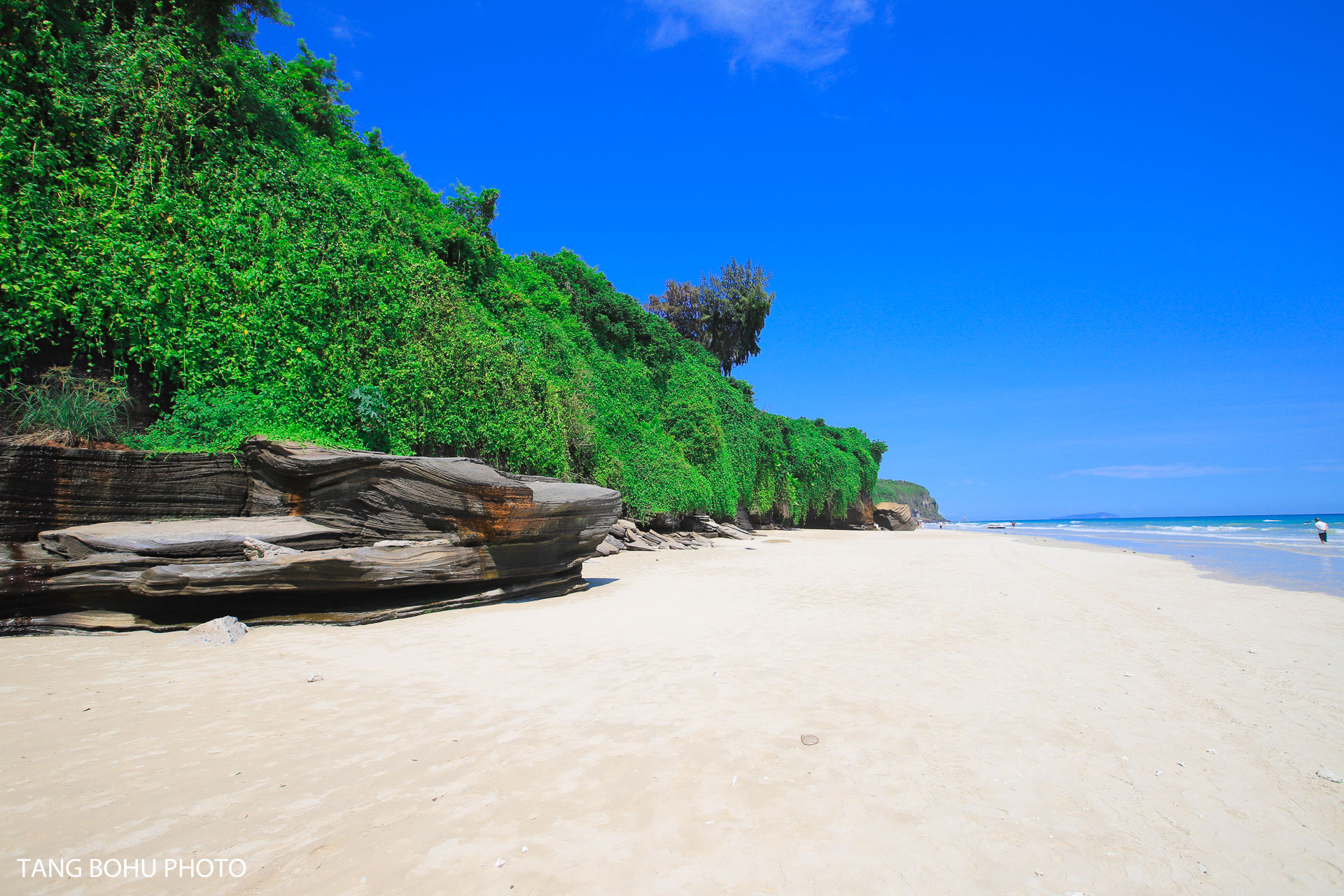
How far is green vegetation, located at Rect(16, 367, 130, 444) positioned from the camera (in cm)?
654

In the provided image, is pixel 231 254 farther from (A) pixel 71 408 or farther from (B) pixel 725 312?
(B) pixel 725 312

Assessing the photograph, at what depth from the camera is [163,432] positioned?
291 inches

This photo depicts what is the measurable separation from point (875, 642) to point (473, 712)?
4.43 m

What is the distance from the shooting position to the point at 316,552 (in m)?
6.76

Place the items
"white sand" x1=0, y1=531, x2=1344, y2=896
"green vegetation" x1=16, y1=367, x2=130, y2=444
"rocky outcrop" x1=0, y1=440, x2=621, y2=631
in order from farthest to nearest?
1. "green vegetation" x1=16, y1=367, x2=130, y2=444
2. "rocky outcrop" x1=0, y1=440, x2=621, y2=631
3. "white sand" x1=0, y1=531, x2=1344, y2=896

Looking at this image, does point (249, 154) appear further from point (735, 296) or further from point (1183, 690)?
point (735, 296)

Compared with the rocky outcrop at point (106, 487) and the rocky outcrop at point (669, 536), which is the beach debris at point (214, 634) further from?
the rocky outcrop at point (669, 536)

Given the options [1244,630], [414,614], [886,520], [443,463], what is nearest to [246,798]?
[414,614]

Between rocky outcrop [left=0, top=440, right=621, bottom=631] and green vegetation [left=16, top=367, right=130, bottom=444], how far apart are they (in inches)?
52.2

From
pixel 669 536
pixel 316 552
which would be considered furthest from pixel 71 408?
pixel 669 536

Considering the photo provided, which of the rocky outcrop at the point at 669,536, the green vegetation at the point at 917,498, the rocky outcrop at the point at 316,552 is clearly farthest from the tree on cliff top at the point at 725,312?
the green vegetation at the point at 917,498

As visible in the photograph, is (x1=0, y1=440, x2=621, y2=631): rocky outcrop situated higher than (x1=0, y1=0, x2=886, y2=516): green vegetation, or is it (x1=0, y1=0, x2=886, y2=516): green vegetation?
(x1=0, y1=0, x2=886, y2=516): green vegetation

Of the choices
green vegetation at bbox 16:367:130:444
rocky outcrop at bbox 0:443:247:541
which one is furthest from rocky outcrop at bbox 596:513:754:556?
green vegetation at bbox 16:367:130:444

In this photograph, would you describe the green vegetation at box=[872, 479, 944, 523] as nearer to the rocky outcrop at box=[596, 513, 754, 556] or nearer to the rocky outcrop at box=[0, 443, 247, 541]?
the rocky outcrop at box=[596, 513, 754, 556]
